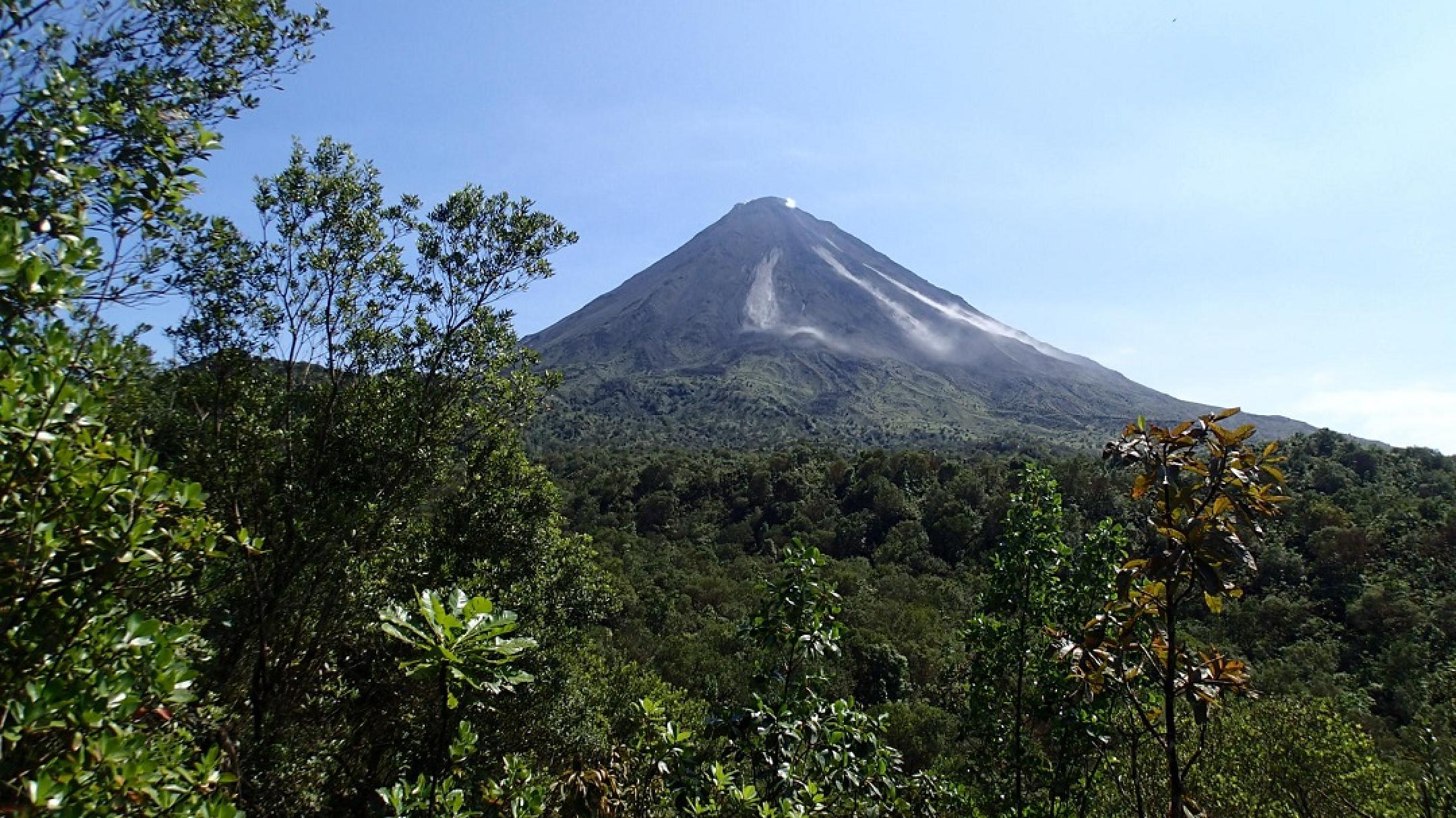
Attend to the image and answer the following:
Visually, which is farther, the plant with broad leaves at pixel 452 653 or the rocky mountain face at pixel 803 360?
the rocky mountain face at pixel 803 360

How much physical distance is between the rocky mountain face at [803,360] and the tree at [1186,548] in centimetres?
8453

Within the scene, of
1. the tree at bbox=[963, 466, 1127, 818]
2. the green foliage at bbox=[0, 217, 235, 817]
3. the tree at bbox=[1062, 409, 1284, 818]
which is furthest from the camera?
the tree at bbox=[963, 466, 1127, 818]

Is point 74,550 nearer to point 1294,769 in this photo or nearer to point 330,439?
point 330,439

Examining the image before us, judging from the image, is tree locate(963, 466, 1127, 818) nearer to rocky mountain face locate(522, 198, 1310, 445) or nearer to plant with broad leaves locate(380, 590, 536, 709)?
plant with broad leaves locate(380, 590, 536, 709)

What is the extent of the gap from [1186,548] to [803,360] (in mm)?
123913

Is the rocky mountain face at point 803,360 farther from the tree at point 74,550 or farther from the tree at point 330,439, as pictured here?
the tree at point 74,550

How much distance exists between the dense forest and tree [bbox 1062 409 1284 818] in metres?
0.02

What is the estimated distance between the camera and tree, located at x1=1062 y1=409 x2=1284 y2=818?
2783mm

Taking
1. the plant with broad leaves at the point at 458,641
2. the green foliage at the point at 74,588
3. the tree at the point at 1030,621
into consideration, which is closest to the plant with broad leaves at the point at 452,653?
the plant with broad leaves at the point at 458,641

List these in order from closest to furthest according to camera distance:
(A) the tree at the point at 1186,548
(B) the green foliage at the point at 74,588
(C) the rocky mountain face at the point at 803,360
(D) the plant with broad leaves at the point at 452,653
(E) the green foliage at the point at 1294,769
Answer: (B) the green foliage at the point at 74,588 → (D) the plant with broad leaves at the point at 452,653 → (A) the tree at the point at 1186,548 → (E) the green foliage at the point at 1294,769 → (C) the rocky mountain face at the point at 803,360

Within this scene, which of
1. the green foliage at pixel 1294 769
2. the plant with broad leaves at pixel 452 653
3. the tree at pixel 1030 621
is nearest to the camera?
the plant with broad leaves at pixel 452 653

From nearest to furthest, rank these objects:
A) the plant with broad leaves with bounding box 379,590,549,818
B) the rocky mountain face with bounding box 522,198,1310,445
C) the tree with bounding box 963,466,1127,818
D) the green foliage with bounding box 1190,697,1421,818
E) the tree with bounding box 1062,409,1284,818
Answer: the plant with broad leaves with bounding box 379,590,549,818, the tree with bounding box 1062,409,1284,818, the tree with bounding box 963,466,1127,818, the green foliage with bounding box 1190,697,1421,818, the rocky mountain face with bounding box 522,198,1310,445

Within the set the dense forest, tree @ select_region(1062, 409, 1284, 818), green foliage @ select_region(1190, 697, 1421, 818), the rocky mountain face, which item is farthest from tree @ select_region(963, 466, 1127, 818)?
the rocky mountain face

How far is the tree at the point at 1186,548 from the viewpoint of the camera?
2783mm
